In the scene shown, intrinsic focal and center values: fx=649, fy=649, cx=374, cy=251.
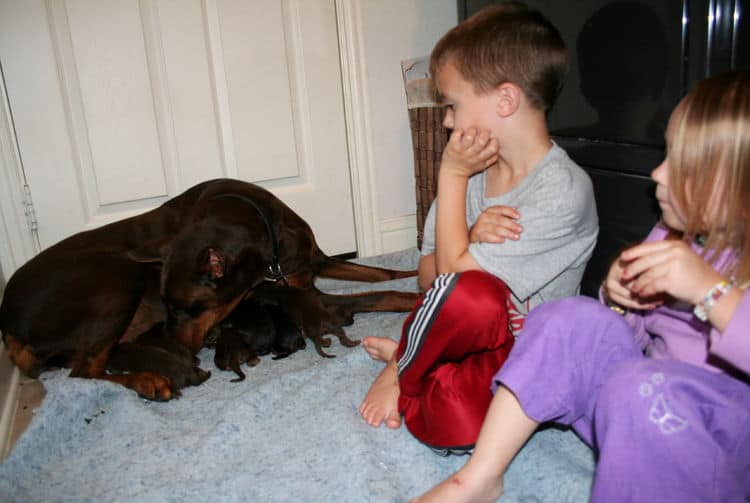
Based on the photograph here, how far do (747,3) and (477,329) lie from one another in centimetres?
82

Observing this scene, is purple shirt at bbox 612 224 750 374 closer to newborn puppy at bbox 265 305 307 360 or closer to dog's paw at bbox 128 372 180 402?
newborn puppy at bbox 265 305 307 360

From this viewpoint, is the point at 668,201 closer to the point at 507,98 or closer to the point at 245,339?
the point at 507,98

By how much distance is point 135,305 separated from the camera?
215cm

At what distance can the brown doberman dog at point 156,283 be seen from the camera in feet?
6.54

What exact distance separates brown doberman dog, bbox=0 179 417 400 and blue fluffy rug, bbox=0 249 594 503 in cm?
15

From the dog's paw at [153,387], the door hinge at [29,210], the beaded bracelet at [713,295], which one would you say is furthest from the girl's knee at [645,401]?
the door hinge at [29,210]

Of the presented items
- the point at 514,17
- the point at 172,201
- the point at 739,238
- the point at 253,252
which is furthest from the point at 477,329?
the point at 172,201

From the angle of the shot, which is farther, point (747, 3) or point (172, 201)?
point (172, 201)

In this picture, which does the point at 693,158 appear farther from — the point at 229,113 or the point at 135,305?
the point at 229,113

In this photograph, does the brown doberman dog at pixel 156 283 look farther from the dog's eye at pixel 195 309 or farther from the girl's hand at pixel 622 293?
the girl's hand at pixel 622 293

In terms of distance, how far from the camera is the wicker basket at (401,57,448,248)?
2611 millimetres

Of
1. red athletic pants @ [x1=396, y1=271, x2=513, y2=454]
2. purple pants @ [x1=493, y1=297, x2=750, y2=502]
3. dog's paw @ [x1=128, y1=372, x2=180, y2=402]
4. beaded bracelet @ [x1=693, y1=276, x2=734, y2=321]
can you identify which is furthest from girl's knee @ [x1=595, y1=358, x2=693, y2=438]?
dog's paw @ [x1=128, y1=372, x2=180, y2=402]

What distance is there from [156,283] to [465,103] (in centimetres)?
130

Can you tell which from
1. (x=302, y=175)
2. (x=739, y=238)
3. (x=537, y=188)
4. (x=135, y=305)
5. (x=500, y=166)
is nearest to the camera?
(x=739, y=238)
